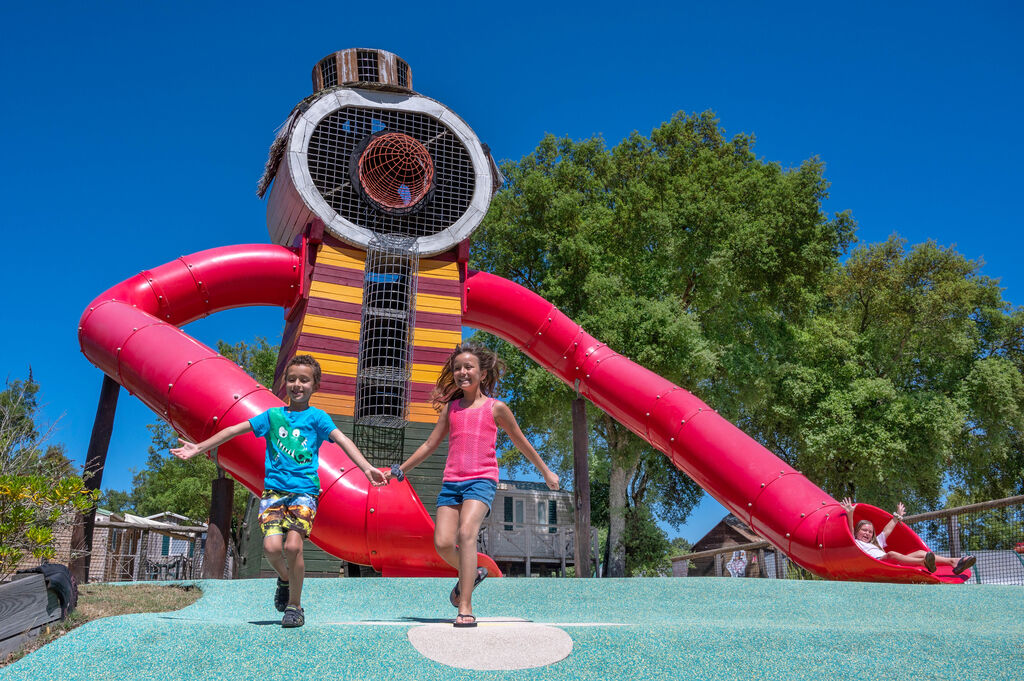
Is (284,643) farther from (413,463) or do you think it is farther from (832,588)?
(832,588)

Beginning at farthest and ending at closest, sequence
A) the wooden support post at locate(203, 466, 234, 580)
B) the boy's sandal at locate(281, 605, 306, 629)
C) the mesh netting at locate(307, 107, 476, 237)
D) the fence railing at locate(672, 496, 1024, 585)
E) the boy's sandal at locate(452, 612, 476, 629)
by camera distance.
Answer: the mesh netting at locate(307, 107, 476, 237)
the fence railing at locate(672, 496, 1024, 585)
the wooden support post at locate(203, 466, 234, 580)
the boy's sandal at locate(452, 612, 476, 629)
the boy's sandal at locate(281, 605, 306, 629)

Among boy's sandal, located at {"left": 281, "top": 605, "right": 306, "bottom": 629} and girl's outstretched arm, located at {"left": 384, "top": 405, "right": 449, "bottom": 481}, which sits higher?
girl's outstretched arm, located at {"left": 384, "top": 405, "right": 449, "bottom": 481}

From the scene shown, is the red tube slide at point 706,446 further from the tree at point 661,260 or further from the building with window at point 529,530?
the building with window at point 529,530

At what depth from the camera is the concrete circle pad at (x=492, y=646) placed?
12.0ft

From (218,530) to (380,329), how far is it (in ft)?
10.2

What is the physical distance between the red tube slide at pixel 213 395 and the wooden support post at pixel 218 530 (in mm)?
692

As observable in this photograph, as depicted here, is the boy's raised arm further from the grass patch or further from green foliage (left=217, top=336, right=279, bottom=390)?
green foliage (left=217, top=336, right=279, bottom=390)

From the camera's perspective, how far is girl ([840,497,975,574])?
751 cm

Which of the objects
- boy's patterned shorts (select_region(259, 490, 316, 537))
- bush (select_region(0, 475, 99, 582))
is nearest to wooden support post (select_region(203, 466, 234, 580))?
bush (select_region(0, 475, 99, 582))

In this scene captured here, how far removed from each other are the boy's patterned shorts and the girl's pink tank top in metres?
0.78

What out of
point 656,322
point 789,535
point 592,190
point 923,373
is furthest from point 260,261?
point 923,373

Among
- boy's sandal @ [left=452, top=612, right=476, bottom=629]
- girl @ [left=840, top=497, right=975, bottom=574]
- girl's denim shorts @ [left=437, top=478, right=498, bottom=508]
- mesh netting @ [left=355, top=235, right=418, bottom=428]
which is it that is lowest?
boy's sandal @ [left=452, top=612, right=476, bottom=629]

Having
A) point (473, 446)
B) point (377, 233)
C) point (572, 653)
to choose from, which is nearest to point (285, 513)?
point (473, 446)

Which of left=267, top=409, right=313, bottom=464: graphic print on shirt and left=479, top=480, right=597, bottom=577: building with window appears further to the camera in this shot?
left=479, top=480, right=597, bottom=577: building with window
